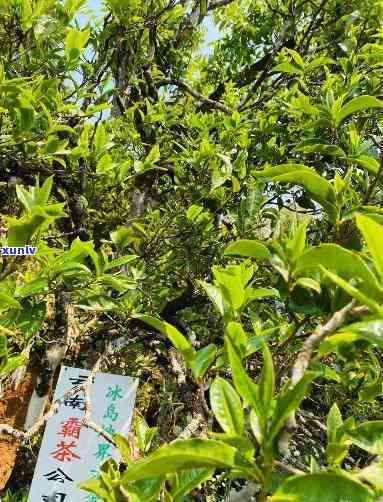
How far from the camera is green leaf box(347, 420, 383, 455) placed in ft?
1.96

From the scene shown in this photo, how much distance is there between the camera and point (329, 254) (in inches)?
26.2

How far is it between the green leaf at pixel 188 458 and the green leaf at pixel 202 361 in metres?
0.31

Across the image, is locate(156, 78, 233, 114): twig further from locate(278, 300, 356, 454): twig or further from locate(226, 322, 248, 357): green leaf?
locate(278, 300, 356, 454): twig

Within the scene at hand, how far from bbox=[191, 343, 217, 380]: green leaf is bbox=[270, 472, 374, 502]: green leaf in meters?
0.34

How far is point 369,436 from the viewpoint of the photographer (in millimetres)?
606

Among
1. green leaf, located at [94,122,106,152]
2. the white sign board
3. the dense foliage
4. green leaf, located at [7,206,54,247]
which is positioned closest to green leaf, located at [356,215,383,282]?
the dense foliage

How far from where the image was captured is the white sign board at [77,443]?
2.53 metres

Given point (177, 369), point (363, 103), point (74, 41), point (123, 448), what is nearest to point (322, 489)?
point (123, 448)

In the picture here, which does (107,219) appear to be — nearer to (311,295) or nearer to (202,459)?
(311,295)

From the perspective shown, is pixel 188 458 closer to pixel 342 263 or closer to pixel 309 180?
pixel 342 263

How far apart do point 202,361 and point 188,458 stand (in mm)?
383

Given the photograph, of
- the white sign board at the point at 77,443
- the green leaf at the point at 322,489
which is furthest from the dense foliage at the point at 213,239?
the white sign board at the point at 77,443

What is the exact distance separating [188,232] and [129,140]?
678 mm

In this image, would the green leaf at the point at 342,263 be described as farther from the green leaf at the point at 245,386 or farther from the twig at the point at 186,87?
the twig at the point at 186,87
